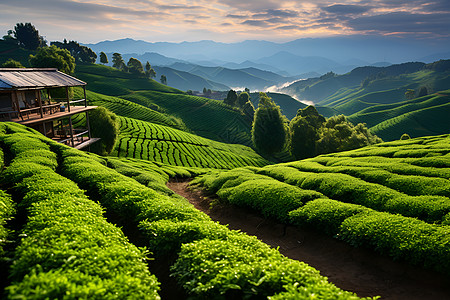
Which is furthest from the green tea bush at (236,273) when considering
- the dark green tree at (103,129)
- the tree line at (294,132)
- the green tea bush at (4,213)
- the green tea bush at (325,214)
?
the tree line at (294,132)

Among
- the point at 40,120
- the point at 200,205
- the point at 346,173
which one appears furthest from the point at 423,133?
the point at 40,120

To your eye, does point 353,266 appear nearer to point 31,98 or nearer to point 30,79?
point 30,79

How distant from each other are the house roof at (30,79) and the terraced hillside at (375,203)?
68.7 feet

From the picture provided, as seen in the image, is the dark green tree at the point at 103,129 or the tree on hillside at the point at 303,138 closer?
the dark green tree at the point at 103,129

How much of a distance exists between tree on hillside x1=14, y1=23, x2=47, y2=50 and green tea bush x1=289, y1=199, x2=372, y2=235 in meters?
211

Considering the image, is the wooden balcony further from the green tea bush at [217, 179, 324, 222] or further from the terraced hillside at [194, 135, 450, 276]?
the green tea bush at [217, 179, 324, 222]

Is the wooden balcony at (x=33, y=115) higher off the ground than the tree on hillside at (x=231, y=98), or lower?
higher

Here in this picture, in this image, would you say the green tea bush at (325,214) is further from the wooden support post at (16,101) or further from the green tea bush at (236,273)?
the wooden support post at (16,101)

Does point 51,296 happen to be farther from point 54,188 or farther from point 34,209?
point 54,188

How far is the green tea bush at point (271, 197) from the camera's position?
16.5m

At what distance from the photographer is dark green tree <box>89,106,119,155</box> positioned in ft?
134

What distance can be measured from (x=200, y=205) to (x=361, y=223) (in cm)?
1338

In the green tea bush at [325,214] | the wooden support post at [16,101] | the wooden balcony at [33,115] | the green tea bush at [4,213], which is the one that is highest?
the wooden support post at [16,101]

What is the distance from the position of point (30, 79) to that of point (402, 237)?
115ft
